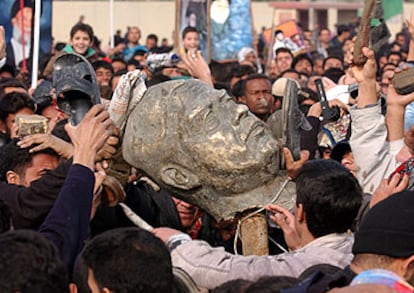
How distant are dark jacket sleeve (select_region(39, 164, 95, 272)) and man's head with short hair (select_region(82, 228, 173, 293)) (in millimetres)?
551

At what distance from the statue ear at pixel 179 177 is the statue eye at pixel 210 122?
0.68ft

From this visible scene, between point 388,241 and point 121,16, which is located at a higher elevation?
point 121,16

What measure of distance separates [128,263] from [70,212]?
2.49ft

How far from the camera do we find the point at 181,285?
4.52 meters

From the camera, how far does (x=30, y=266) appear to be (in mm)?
3910

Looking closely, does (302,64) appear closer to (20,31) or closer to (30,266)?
(20,31)

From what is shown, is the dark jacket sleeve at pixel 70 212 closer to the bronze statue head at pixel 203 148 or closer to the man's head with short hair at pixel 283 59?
the bronze statue head at pixel 203 148

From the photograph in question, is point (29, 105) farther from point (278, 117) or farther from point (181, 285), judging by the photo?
point (181, 285)

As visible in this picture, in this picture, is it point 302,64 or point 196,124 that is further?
point 302,64

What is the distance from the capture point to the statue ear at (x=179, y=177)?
5141mm

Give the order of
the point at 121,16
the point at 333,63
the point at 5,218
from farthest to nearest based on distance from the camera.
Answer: the point at 121,16 < the point at 333,63 < the point at 5,218

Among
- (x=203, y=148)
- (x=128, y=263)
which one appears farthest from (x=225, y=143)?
(x=128, y=263)

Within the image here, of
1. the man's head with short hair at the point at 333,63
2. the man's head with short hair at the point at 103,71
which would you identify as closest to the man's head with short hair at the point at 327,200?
the man's head with short hair at the point at 103,71

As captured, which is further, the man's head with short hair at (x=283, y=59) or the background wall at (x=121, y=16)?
the background wall at (x=121, y=16)
